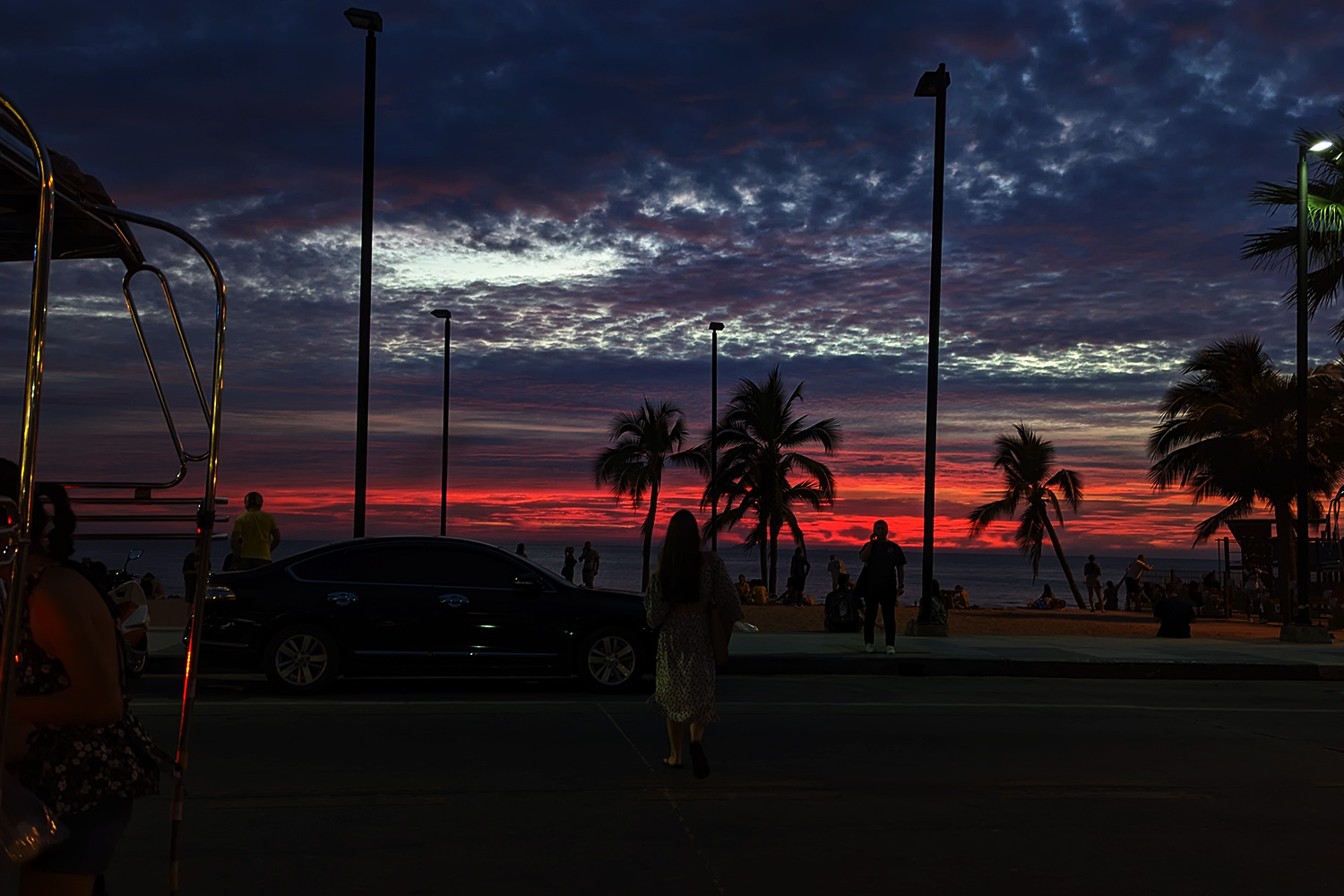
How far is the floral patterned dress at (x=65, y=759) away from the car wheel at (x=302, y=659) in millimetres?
9228

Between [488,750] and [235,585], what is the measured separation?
15.9ft

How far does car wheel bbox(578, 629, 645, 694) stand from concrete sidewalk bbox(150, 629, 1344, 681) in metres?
2.51

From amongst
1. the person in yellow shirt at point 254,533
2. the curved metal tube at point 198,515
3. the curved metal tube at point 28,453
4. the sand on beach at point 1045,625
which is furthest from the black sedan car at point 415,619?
the sand on beach at point 1045,625

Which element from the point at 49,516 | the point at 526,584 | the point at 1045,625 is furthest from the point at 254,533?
the point at 1045,625

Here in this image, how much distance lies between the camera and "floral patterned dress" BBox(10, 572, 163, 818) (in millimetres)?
3355

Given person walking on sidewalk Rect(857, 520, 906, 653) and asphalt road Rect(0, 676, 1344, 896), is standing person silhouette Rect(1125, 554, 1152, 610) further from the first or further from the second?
asphalt road Rect(0, 676, 1344, 896)

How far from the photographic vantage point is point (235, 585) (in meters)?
12.5

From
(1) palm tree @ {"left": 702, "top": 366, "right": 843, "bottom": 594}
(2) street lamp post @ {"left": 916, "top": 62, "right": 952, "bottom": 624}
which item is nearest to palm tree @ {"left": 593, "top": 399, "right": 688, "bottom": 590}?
(1) palm tree @ {"left": 702, "top": 366, "right": 843, "bottom": 594}

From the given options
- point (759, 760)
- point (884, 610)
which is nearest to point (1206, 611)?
point (884, 610)

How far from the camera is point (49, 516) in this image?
3498mm

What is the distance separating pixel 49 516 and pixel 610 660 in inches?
379

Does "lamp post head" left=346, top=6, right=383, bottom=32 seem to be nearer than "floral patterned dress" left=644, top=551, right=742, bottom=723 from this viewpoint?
No

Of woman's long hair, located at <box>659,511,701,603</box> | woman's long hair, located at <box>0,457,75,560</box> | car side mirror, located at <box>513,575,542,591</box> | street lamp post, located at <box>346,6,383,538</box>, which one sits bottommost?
car side mirror, located at <box>513,575,542,591</box>

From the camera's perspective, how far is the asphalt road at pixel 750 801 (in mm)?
5676
